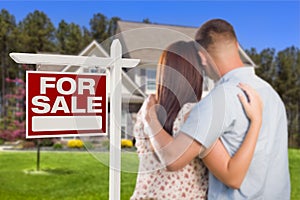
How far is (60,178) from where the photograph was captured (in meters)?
4.48

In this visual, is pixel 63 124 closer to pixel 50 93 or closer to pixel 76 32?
pixel 50 93

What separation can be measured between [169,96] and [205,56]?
14cm

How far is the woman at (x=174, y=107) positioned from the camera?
1015mm

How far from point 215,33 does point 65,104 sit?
44 cm

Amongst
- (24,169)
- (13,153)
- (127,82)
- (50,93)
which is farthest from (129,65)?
(13,153)

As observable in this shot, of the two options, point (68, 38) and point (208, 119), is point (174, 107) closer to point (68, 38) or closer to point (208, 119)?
point (208, 119)

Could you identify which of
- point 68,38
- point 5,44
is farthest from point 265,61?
point 5,44

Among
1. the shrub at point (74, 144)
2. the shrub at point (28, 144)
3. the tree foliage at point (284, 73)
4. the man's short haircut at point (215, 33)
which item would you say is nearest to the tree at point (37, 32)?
the shrub at point (28, 144)

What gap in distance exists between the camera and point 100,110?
37.7 inches

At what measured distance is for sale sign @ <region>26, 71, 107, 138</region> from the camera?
2.94 feet

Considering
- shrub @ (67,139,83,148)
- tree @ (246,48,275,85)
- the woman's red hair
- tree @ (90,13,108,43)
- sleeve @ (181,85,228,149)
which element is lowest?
shrub @ (67,139,83,148)

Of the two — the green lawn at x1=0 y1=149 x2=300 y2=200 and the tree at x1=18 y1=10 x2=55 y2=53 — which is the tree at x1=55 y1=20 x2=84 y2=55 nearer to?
the tree at x1=18 y1=10 x2=55 y2=53

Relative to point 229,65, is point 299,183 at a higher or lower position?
lower

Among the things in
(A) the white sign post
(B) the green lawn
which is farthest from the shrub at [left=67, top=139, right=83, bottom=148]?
(A) the white sign post
